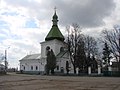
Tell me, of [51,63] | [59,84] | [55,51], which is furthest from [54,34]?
[59,84]

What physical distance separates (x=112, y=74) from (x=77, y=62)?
1464 cm

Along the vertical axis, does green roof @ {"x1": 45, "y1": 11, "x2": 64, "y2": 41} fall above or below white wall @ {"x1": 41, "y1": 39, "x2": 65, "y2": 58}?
above

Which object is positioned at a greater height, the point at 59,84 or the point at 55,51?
the point at 55,51

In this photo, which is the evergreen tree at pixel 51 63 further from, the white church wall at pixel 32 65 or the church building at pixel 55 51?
the white church wall at pixel 32 65

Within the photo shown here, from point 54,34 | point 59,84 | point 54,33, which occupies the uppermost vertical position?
point 54,33

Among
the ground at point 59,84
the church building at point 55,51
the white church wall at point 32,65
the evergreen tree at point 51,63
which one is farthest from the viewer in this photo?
the white church wall at point 32,65

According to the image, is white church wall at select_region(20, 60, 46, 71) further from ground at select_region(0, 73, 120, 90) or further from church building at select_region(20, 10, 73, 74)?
ground at select_region(0, 73, 120, 90)

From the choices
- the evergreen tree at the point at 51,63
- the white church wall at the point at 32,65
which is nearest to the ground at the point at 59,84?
the evergreen tree at the point at 51,63

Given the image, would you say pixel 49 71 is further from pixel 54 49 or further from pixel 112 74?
pixel 112 74

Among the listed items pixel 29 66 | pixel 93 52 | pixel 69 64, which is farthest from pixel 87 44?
pixel 29 66

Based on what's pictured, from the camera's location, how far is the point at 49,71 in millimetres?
77188

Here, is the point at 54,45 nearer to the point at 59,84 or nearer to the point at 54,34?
the point at 54,34

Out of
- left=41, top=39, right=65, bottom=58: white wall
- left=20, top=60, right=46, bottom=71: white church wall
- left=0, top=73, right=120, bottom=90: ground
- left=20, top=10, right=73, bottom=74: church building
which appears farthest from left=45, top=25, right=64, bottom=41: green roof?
left=0, top=73, right=120, bottom=90: ground

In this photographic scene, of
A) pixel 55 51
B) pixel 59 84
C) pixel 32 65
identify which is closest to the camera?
pixel 59 84
